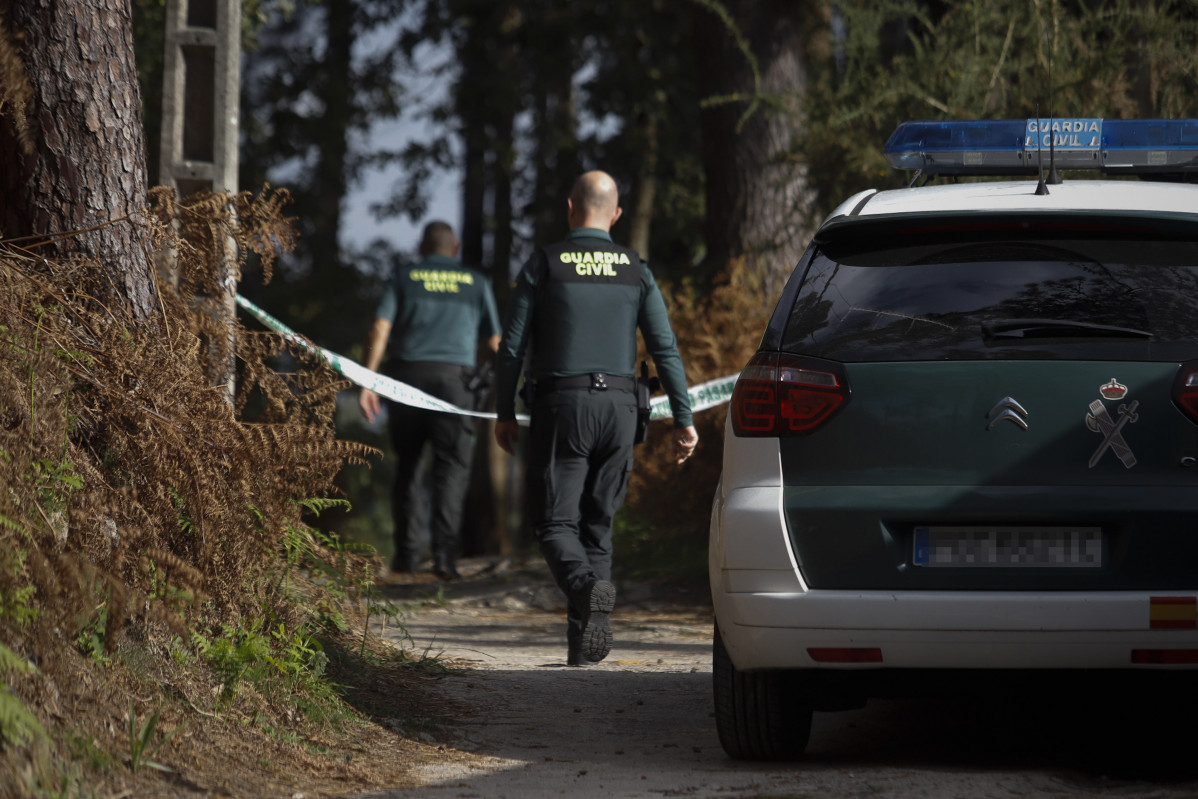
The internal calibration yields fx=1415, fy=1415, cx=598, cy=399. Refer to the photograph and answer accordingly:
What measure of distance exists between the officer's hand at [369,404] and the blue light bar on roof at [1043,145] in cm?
440

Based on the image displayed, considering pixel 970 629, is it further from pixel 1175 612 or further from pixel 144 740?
pixel 144 740

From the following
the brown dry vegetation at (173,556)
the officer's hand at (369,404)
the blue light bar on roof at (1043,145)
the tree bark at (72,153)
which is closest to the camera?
the brown dry vegetation at (173,556)

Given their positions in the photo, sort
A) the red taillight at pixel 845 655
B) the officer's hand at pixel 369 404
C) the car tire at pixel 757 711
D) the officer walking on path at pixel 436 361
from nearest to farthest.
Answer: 1. the red taillight at pixel 845 655
2. the car tire at pixel 757 711
3. the officer's hand at pixel 369 404
4. the officer walking on path at pixel 436 361

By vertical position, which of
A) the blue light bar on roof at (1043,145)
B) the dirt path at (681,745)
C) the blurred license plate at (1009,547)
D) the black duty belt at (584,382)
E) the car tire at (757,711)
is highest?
the blue light bar on roof at (1043,145)

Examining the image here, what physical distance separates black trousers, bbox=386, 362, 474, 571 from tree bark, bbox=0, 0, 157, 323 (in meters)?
5.07

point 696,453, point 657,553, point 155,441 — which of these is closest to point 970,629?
point 155,441

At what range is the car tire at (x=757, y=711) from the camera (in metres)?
4.29

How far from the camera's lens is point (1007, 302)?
4.05 meters

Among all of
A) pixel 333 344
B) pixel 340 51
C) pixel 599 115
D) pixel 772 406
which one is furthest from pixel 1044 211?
pixel 340 51

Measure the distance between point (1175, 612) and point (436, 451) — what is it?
7.17 m

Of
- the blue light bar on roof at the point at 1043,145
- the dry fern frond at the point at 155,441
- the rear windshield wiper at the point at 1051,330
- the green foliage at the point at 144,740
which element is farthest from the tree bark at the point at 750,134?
the green foliage at the point at 144,740

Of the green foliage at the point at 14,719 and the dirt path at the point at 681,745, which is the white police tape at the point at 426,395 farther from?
the green foliage at the point at 14,719

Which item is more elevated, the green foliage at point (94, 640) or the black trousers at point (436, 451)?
the green foliage at point (94, 640)

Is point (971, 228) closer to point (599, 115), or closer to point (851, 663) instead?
point (851, 663)
